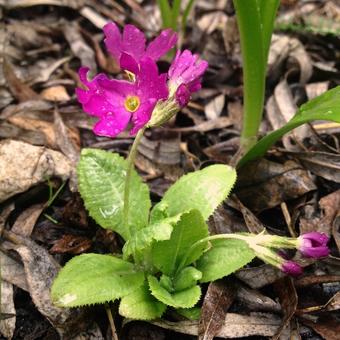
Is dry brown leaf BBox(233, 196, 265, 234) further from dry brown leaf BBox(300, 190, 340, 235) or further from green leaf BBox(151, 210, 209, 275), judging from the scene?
green leaf BBox(151, 210, 209, 275)

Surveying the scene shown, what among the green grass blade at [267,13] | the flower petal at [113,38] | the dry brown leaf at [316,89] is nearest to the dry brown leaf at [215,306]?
the flower petal at [113,38]

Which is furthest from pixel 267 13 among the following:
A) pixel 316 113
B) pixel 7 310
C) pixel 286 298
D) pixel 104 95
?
pixel 7 310

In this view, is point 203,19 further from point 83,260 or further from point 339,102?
point 83,260

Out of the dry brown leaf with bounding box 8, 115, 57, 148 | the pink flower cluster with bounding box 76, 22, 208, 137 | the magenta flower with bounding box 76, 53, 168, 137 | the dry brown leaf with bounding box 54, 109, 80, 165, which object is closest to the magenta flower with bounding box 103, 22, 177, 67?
the pink flower cluster with bounding box 76, 22, 208, 137

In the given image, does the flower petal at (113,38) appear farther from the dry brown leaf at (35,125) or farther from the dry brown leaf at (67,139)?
the dry brown leaf at (35,125)

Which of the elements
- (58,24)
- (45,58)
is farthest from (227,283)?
(58,24)

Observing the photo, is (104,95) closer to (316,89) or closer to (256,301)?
(256,301)
